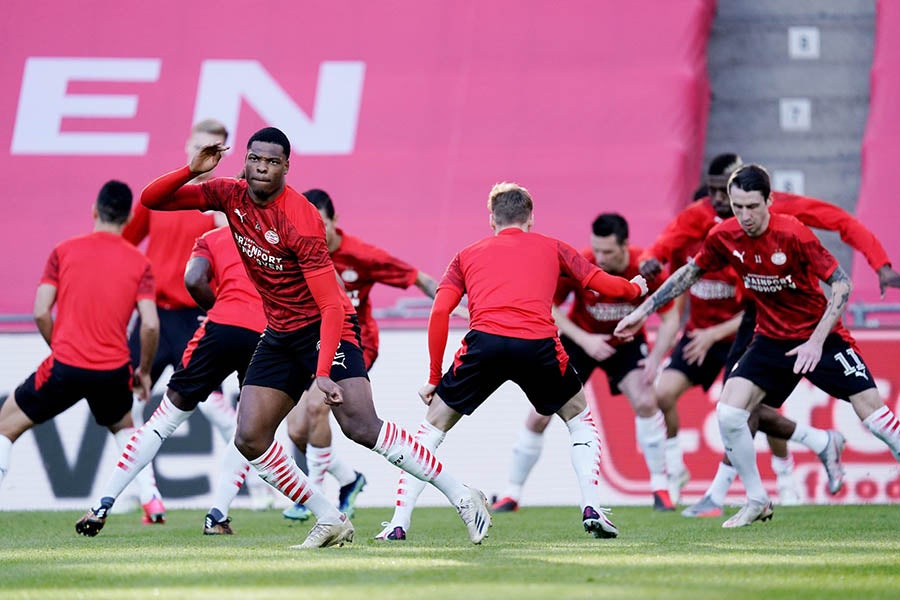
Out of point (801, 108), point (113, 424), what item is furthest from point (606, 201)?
point (113, 424)

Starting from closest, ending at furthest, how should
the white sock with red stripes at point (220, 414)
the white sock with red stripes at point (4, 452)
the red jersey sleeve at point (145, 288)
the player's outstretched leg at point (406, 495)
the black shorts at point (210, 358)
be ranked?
the player's outstretched leg at point (406, 495) → the black shorts at point (210, 358) → the white sock with red stripes at point (4, 452) → the red jersey sleeve at point (145, 288) → the white sock with red stripes at point (220, 414)

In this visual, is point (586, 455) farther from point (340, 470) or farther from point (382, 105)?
point (382, 105)

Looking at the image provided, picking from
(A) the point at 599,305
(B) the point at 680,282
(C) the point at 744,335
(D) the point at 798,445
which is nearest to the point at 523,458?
(A) the point at 599,305

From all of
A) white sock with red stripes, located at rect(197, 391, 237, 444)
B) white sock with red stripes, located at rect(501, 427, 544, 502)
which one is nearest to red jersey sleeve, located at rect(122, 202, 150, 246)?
white sock with red stripes, located at rect(197, 391, 237, 444)

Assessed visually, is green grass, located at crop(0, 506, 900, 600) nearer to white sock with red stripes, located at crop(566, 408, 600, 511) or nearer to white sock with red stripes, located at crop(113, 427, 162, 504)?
white sock with red stripes, located at crop(566, 408, 600, 511)

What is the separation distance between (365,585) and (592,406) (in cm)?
649

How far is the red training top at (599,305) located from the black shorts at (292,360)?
12.4ft

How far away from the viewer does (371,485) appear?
11.3 metres

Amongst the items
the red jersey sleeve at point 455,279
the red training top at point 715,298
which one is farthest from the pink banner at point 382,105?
the red jersey sleeve at point 455,279

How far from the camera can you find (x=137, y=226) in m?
10.5

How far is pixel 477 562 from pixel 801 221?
13.9 feet

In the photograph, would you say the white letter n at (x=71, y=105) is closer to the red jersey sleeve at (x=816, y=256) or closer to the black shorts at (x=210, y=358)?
the black shorts at (x=210, y=358)

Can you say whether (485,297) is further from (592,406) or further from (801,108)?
(801,108)

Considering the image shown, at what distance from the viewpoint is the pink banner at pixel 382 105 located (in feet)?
47.0
